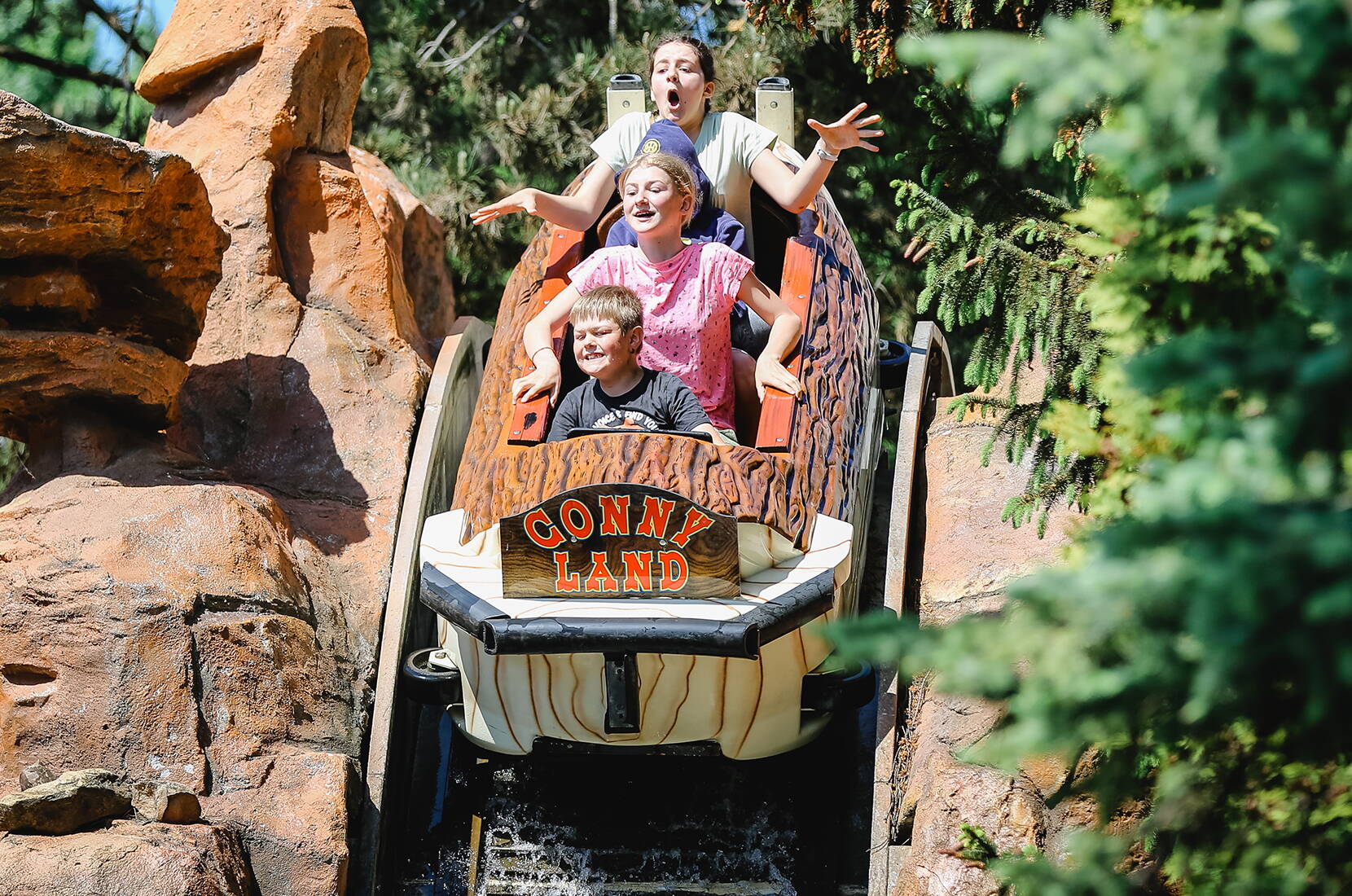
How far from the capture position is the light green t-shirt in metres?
4.41

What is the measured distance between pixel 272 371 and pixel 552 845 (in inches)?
70.3

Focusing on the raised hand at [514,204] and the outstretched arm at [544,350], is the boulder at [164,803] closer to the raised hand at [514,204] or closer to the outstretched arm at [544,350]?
the outstretched arm at [544,350]

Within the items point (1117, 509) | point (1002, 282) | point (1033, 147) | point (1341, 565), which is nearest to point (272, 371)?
point (1002, 282)

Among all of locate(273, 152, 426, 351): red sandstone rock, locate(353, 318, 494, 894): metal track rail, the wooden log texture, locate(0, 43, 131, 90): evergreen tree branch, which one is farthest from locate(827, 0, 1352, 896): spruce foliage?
locate(0, 43, 131, 90): evergreen tree branch

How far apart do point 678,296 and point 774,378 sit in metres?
0.33

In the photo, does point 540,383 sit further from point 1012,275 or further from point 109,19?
point 109,19

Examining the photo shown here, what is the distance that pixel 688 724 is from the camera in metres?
3.41

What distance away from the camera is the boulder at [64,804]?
316 cm

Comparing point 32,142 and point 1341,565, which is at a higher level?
point 32,142

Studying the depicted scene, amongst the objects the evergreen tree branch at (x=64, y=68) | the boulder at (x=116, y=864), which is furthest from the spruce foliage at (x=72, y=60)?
the boulder at (x=116, y=864)

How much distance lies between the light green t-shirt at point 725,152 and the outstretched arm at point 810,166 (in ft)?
0.14

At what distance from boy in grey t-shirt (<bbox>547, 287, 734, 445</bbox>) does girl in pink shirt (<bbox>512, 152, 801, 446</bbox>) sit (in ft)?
0.38

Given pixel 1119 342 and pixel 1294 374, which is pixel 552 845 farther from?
pixel 1294 374

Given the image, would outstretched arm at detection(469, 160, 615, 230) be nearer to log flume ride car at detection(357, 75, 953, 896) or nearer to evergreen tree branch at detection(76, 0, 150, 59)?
log flume ride car at detection(357, 75, 953, 896)
